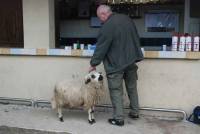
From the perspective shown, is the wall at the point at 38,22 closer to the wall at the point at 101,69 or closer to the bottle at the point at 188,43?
the wall at the point at 101,69

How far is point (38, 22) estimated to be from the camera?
323 inches

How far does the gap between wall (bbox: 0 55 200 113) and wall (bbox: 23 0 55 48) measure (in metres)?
0.33

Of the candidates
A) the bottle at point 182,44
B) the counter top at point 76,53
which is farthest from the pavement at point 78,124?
the bottle at point 182,44

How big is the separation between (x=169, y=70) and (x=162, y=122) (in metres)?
0.87

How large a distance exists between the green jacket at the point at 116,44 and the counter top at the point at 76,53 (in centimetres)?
67

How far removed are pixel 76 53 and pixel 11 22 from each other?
1560mm

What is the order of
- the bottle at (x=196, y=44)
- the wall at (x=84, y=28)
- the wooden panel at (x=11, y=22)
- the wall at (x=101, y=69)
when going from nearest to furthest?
1. the bottle at (x=196, y=44)
2. the wall at (x=101, y=69)
3. the wooden panel at (x=11, y=22)
4. the wall at (x=84, y=28)

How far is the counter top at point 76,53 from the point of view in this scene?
7.36 meters

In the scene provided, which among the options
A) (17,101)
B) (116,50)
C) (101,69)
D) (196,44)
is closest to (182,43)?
(196,44)

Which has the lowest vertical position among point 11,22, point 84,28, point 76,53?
point 76,53

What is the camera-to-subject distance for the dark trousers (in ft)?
22.7

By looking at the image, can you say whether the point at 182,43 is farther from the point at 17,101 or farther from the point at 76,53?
the point at 17,101

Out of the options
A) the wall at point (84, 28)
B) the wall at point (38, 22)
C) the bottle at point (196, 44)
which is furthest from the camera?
the wall at point (84, 28)

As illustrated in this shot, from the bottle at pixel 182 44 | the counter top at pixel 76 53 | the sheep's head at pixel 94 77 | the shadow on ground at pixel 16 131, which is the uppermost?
the bottle at pixel 182 44
